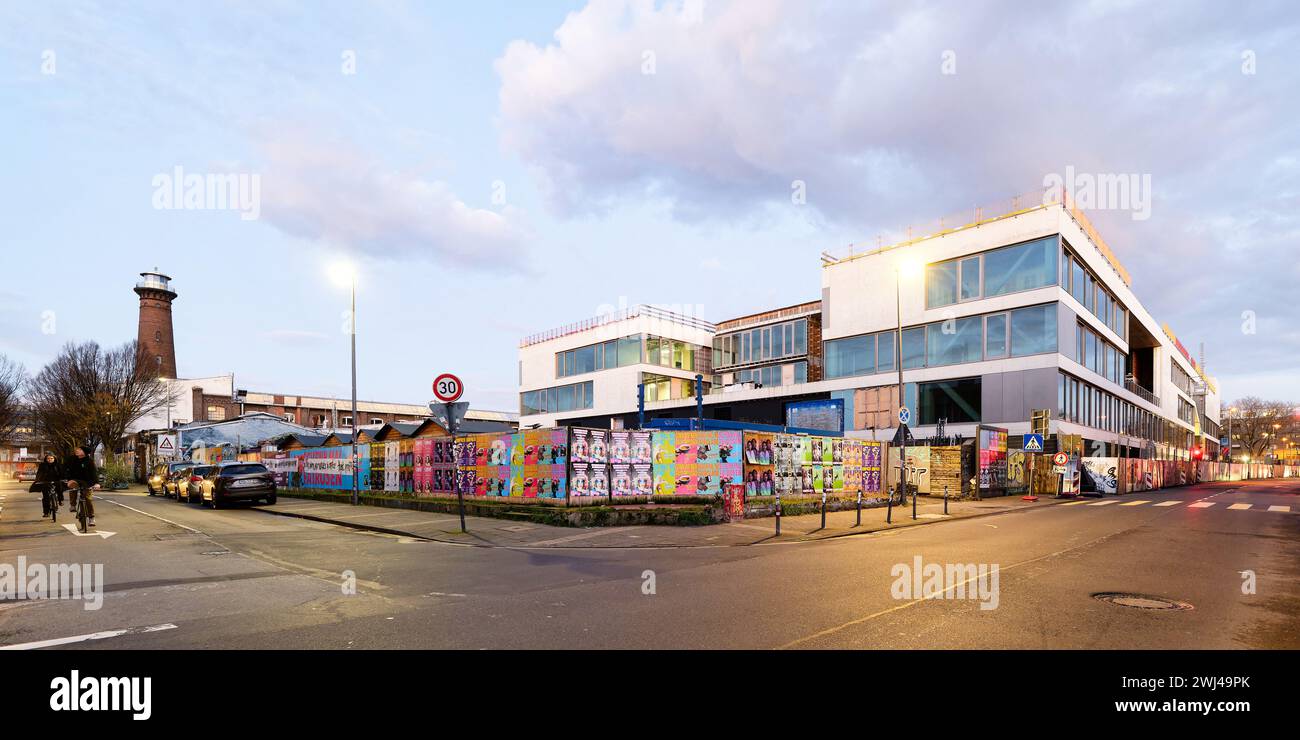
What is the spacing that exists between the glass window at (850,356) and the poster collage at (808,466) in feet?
63.6

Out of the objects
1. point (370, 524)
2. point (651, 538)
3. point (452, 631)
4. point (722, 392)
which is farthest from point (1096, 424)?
point (452, 631)

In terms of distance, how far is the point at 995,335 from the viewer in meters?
41.3

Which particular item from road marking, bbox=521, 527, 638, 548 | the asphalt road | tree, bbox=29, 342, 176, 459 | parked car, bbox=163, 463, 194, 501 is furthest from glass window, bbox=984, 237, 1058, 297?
tree, bbox=29, 342, 176, 459

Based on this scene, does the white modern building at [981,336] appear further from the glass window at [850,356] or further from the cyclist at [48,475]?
the cyclist at [48,475]

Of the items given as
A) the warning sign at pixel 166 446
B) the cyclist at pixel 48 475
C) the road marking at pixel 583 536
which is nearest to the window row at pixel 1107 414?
the road marking at pixel 583 536

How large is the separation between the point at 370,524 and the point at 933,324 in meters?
37.6

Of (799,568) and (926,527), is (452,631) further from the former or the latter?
(926,527)

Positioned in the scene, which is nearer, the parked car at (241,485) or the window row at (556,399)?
the parked car at (241,485)

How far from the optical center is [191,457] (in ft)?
192

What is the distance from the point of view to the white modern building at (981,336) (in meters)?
39.5

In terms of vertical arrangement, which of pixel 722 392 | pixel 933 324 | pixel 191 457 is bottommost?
pixel 191 457

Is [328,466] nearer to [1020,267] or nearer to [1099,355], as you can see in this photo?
[1020,267]

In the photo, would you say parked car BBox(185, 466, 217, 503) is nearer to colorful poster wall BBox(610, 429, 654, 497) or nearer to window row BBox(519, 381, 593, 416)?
colorful poster wall BBox(610, 429, 654, 497)
